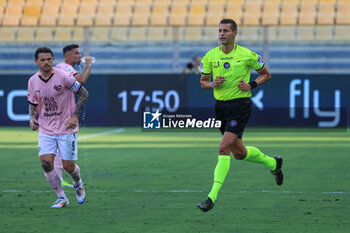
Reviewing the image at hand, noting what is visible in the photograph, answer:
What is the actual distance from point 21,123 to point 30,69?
396 centimetres

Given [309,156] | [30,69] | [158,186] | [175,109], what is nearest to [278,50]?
[175,109]

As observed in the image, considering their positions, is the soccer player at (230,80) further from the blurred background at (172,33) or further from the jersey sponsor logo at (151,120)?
the blurred background at (172,33)

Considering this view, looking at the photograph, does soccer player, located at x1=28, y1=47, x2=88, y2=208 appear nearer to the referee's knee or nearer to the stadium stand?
the referee's knee

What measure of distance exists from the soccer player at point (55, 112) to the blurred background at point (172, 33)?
17103mm

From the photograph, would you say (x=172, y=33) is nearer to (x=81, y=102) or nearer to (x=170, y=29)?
(x=170, y=29)

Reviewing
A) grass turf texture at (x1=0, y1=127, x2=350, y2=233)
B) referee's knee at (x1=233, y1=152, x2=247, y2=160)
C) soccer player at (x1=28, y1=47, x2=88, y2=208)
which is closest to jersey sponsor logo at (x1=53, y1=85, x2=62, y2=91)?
soccer player at (x1=28, y1=47, x2=88, y2=208)

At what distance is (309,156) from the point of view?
1536 centimetres

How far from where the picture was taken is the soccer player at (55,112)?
883 cm

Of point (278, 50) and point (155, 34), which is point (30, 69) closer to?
point (155, 34)

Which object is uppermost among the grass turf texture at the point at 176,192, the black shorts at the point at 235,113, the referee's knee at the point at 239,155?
the black shorts at the point at 235,113

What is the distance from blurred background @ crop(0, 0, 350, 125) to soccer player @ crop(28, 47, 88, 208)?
17.1 meters

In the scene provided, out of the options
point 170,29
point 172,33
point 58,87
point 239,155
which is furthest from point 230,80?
point 170,29

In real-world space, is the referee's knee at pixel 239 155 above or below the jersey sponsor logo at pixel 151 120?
above

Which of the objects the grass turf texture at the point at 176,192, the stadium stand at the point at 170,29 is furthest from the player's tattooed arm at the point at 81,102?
the stadium stand at the point at 170,29
